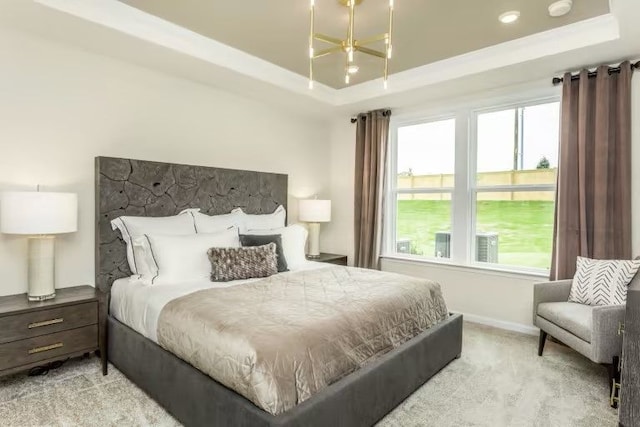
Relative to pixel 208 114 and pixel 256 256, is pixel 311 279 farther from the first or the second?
pixel 208 114

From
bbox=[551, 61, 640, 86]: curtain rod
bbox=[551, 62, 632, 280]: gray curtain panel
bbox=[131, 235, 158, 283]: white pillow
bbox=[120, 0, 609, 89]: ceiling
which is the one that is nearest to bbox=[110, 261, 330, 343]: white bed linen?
bbox=[131, 235, 158, 283]: white pillow

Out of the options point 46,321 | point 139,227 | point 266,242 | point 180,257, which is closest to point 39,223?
point 46,321

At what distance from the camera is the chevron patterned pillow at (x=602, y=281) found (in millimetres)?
2691

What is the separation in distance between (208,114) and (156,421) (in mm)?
2810

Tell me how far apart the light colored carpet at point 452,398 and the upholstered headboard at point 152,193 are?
0.81 metres

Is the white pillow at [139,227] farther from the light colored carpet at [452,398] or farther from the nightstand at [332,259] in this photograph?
the nightstand at [332,259]

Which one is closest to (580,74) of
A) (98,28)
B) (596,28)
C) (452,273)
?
(596,28)

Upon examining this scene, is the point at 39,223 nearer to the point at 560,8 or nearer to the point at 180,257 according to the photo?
the point at 180,257

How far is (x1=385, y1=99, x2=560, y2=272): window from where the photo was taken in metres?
3.67

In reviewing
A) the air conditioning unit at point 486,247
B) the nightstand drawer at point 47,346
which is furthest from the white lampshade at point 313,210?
the nightstand drawer at point 47,346

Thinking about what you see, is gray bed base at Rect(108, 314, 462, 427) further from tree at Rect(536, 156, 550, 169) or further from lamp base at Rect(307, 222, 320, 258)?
lamp base at Rect(307, 222, 320, 258)

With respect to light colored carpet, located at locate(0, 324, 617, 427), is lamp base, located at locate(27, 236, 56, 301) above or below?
above

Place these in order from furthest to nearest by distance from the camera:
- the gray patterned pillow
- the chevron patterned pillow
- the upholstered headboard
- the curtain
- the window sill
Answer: the curtain
the window sill
the upholstered headboard
the gray patterned pillow
the chevron patterned pillow

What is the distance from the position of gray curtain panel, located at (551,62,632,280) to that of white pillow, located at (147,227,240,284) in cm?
311
